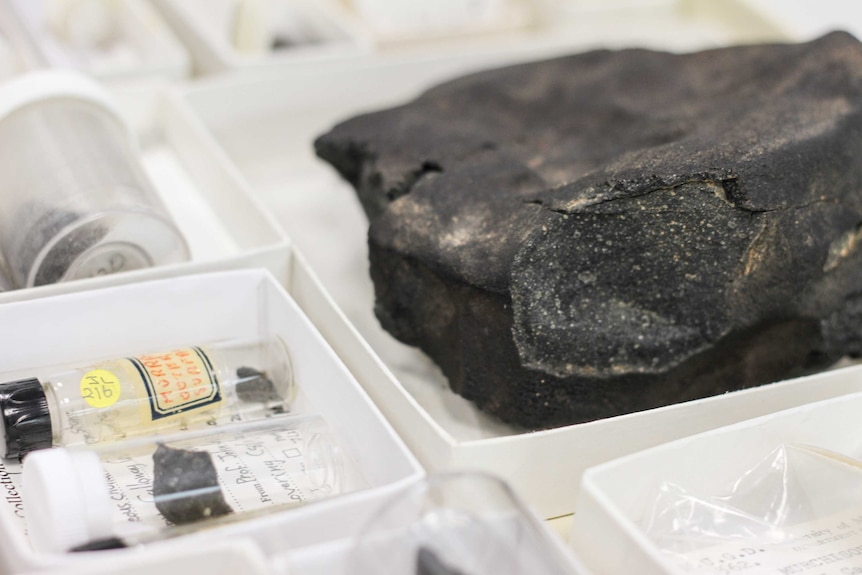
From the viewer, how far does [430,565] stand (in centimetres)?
45

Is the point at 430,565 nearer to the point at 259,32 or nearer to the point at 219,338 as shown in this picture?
the point at 219,338

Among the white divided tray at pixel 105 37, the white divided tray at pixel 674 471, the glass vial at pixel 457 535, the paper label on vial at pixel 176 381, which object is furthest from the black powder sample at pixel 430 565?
the white divided tray at pixel 105 37

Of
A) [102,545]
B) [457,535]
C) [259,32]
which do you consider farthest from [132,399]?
[259,32]

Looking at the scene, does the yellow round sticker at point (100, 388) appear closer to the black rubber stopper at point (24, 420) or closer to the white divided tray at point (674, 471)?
the black rubber stopper at point (24, 420)

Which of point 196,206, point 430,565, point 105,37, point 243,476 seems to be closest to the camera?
point 430,565

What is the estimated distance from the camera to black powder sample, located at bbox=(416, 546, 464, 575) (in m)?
0.45

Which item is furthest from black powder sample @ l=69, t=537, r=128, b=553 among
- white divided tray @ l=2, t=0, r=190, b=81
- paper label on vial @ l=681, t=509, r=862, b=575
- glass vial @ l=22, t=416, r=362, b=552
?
white divided tray @ l=2, t=0, r=190, b=81

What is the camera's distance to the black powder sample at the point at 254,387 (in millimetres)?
659

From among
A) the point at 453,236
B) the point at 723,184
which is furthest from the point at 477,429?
the point at 723,184

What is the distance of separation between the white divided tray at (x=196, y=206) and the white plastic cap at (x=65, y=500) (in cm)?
18

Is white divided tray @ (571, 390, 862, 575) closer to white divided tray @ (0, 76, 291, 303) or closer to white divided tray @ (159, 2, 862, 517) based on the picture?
white divided tray @ (159, 2, 862, 517)

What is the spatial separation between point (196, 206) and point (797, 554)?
61 centimetres

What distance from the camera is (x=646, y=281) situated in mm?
649

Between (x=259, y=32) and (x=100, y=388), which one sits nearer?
(x=100, y=388)
